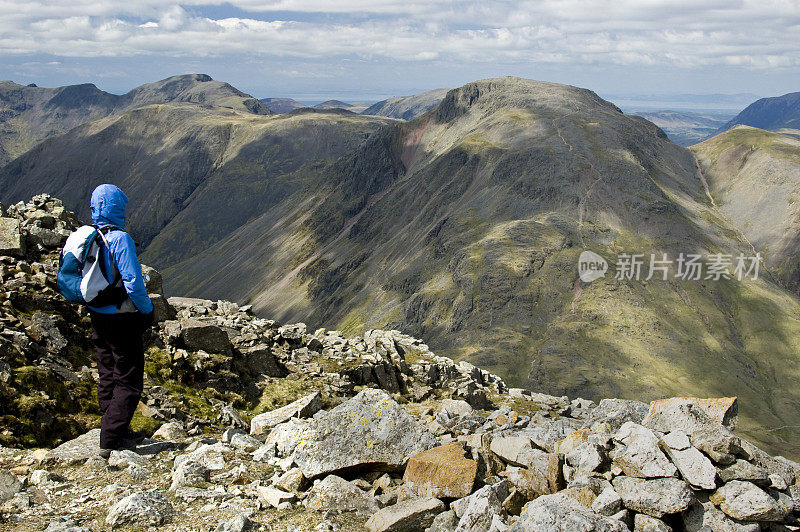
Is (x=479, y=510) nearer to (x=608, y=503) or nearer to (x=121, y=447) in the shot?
(x=608, y=503)

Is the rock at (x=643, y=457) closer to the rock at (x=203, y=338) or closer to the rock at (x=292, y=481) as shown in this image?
the rock at (x=292, y=481)

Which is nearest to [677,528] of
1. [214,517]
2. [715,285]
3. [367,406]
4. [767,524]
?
[767,524]

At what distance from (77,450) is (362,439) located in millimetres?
5747

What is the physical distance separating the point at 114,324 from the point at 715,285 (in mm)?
162881

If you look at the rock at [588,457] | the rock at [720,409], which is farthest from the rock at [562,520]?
the rock at [720,409]

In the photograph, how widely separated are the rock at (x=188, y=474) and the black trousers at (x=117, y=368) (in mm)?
1706

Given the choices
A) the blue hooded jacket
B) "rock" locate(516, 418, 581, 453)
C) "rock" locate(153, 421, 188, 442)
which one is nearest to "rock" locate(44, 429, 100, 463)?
"rock" locate(153, 421, 188, 442)

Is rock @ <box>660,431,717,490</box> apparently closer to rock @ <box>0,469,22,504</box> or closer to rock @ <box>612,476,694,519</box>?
rock @ <box>612,476,694,519</box>

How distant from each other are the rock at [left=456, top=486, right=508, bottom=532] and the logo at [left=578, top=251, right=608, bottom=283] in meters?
132

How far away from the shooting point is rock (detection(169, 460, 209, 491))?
9992 mm

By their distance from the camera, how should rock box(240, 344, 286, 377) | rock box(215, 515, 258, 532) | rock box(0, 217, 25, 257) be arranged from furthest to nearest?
1. rock box(240, 344, 286, 377)
2. rock box(0, 217, 25, 257)
3. rock box(215, 515, 258, 532)

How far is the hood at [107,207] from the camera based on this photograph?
37.0 ft

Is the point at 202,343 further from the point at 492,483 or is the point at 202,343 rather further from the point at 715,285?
the point at 715,285

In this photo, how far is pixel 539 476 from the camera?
1032 centimetres
